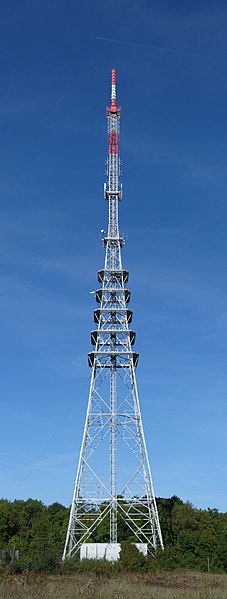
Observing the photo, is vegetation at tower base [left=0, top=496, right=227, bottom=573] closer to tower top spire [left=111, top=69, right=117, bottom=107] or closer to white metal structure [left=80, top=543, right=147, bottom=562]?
white metal structure [left=80, top=543, right=147, bottom=562]

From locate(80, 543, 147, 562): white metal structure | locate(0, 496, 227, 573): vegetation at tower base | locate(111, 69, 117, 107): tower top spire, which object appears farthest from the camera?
locate(111, 69, 117, 107): tower top spire

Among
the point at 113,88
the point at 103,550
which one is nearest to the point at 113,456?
the point at 103,550

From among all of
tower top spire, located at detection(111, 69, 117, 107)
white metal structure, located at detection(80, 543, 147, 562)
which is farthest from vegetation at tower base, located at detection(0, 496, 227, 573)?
tower top spire, located at detection(111, 69, 117, 107)

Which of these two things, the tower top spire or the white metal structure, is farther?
the tower top spire

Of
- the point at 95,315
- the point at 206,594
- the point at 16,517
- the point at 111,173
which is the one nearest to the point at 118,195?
the point at 111,173

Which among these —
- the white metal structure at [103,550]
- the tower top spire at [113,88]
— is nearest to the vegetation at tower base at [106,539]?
the white metal structure at [103,550]

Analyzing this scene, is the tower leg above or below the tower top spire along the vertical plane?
below

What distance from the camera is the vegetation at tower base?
36119 mm

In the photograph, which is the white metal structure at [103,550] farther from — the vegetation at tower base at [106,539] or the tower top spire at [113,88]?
the tower top spire at [113,88]

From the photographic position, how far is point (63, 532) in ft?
237

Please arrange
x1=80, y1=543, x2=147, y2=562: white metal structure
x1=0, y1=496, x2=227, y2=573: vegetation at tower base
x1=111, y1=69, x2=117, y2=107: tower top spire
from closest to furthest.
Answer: x1=0, y1=496, x2=227, y2=573: vegetation at tower base, x1=80, y1=543, x2=147, y2=562: white metal structure, x1=111, y1=69, x2=117, y2=107: tower top spire

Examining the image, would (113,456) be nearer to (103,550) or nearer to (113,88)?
(103,550)

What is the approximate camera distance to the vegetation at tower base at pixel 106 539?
36119 millimetres

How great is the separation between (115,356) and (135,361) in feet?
5.38
